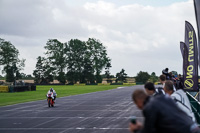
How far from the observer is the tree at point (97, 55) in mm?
119700

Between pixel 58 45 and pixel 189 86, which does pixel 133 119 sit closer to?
pixel 189 86

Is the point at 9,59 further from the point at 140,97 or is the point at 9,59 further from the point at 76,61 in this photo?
the point at 140,97

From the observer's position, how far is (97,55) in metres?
121

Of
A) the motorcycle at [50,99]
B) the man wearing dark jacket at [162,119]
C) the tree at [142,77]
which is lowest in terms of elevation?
the motorcycle at [50,99]

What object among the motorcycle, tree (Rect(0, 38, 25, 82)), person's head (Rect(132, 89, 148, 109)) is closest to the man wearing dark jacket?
person's head (Rect(132, 89, 148, 109))

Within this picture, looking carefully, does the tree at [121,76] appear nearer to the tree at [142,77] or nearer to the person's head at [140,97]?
the tree at [142,77]

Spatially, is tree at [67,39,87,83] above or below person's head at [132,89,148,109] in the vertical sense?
above

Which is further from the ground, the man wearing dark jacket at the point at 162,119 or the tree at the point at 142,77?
the tree at the point at 142,77

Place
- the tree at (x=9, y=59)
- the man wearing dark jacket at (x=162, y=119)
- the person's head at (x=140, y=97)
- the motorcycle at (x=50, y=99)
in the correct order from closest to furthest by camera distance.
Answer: the man wearing dark jacket at (x=162, y=119) < the person's head at (x=140, y=97) < the motorcycle at (x=50, y=99) < the tree at (x=9, y=59)

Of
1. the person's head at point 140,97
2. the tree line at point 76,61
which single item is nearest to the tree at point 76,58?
the tree line at point 76,61

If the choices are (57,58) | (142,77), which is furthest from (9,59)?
(142,77)

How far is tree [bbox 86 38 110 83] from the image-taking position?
119700 millimetres

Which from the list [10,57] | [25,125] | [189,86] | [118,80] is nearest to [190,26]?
[189,86]

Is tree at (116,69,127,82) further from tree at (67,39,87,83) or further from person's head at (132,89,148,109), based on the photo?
person's head at (132,89,148,109)
